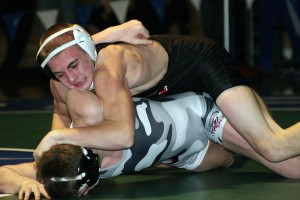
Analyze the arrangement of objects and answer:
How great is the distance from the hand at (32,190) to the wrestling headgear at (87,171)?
141 mm

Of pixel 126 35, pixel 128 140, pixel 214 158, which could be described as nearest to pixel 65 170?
pixel 128 140

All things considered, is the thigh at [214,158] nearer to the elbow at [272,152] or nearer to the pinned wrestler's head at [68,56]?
the elbow at [272,152]

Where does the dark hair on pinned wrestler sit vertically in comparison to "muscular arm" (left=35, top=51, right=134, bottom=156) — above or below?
below

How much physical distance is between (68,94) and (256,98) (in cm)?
99

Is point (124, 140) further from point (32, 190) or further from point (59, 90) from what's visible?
point (59, 90)

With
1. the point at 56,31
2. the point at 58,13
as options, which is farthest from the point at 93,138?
the point at 58,13

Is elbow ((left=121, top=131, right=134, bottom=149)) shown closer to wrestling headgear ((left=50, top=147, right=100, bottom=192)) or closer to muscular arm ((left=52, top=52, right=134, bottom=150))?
muscular arm ((left=52, top=52, right=134, bottom=150))

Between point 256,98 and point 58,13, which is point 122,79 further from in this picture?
point 58,13

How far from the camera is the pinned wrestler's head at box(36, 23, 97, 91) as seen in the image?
15.4 feet

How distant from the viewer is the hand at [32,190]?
455cm

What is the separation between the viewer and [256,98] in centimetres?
504

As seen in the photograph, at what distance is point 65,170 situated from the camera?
14.5 ft

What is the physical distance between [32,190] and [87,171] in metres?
0.29

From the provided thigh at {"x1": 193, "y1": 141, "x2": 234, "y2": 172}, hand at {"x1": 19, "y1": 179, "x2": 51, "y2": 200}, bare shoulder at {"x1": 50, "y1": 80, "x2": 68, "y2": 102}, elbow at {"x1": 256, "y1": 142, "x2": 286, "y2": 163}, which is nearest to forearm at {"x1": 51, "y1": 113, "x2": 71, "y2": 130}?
bare shoulder at {"x1": 50, "y1": 80, "x2": 68, "y2": 102}
